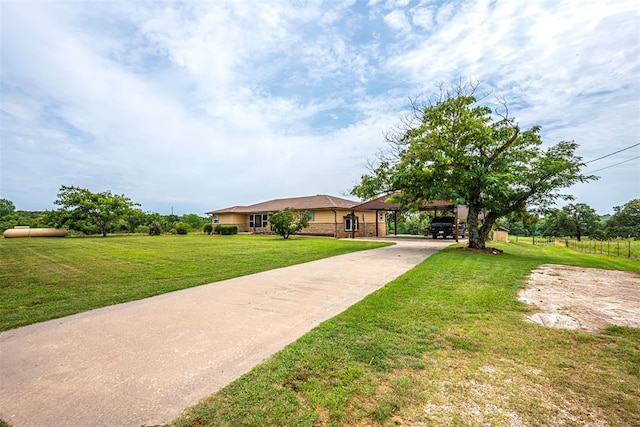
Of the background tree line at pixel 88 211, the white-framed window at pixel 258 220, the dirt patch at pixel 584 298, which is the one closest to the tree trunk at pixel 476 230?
the dirt patch at pixel 584 298

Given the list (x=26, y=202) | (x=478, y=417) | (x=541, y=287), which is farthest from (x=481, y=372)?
(x=26, y=202)

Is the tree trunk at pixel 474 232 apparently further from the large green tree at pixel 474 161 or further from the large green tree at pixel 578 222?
the large green tree at pixel 578 222

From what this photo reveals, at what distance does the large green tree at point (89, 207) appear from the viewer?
26.5 metres

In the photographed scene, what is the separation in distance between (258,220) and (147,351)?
94.2 feet

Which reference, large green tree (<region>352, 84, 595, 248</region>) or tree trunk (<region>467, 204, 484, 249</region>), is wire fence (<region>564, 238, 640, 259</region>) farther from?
tree trunk (<region>467, 204, 484, 249</region>)

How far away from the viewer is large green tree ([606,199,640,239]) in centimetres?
3142

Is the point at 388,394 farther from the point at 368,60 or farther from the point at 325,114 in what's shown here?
the point at 325,114

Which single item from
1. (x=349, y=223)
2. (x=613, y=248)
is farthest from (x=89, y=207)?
(x=613, y=248)

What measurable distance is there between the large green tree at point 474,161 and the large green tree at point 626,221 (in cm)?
2851

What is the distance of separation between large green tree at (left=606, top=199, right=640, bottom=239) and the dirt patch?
34106mm

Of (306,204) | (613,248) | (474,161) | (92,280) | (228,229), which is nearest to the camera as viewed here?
(92,280)

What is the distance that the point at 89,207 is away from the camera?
26.5 m

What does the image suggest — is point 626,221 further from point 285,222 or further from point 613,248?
point 285,222

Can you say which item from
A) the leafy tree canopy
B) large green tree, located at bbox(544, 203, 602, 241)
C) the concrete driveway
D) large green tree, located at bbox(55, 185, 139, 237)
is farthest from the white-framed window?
the leafy tree canopy
